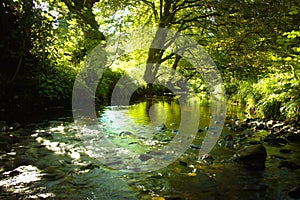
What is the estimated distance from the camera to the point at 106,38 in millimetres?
12414

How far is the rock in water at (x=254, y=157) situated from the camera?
13.5 ft

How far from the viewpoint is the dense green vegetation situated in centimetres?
755

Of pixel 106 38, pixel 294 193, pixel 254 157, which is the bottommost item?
pixel 294 193

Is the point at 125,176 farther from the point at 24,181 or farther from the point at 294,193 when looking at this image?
the point at 294,193

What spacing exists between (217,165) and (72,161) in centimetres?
219

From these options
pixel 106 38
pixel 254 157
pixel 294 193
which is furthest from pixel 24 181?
pixel 106 38

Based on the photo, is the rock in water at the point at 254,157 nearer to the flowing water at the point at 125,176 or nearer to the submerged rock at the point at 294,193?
the flowing water at the point at 125,176

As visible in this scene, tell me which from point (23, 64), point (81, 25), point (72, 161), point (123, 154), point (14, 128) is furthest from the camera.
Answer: point (81, 25)

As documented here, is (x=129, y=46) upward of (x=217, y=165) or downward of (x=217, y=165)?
upward

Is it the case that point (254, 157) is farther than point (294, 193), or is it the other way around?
point (254, 157)

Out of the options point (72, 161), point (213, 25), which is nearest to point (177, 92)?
point (213, 25)

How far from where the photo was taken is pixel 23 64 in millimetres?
8547

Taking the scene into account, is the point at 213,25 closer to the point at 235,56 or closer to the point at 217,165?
the point at 235,56

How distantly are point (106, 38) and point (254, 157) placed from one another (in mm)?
9667
